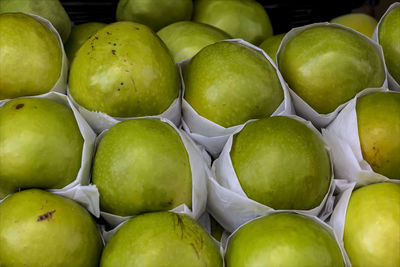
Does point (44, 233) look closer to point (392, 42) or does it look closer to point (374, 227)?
point (374, 227)

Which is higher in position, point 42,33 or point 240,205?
point 42,33

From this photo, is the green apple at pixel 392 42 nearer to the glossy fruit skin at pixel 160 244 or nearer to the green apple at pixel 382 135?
the green apple at pixel 382 135

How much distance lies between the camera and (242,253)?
1.07m

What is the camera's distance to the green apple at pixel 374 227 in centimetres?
104

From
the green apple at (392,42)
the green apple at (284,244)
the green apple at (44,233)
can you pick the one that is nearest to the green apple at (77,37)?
the green apple at (44,233)

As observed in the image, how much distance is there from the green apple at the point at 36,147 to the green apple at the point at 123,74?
0.12 m

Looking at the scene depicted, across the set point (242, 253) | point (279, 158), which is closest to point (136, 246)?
point (242, 253)

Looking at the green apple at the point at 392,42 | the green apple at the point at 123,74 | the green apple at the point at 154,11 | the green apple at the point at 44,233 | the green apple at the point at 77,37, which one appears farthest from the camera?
the green apple at the point at 154,11

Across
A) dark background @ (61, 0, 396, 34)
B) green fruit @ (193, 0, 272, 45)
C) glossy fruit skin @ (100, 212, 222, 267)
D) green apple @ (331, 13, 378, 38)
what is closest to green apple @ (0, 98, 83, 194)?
glossy fruit skin @ (100, 212, 222, 267)

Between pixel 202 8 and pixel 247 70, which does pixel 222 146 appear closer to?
pixel 247 70

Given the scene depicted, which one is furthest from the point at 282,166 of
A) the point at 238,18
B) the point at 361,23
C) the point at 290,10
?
the point at 290,10

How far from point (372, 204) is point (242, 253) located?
1.14 ft

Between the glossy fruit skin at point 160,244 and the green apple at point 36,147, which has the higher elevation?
the green apple at point 36,147

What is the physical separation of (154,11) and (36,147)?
0.90 m
